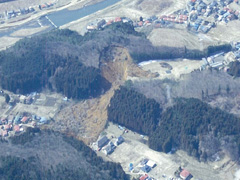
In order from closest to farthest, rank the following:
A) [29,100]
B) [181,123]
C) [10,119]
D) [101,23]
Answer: [181,123], [10,119], [29,100], [101,23]

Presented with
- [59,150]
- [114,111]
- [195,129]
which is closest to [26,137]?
[59,150]

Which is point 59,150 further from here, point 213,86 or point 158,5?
point 158,5

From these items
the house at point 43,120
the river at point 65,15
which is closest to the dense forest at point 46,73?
the house at point 43,120

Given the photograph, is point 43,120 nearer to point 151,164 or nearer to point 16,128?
point 16,128

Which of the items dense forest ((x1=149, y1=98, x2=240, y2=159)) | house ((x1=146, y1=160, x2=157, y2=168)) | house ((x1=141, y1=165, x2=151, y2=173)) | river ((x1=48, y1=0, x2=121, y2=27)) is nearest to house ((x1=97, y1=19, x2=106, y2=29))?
river ((x1=48, y1=0, x2=121, y2=27))

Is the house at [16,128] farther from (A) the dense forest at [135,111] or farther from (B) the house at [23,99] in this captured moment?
(A) the dense forest at [135,111]

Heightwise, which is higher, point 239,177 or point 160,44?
point 160,44

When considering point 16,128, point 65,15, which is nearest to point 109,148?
point 16,128
